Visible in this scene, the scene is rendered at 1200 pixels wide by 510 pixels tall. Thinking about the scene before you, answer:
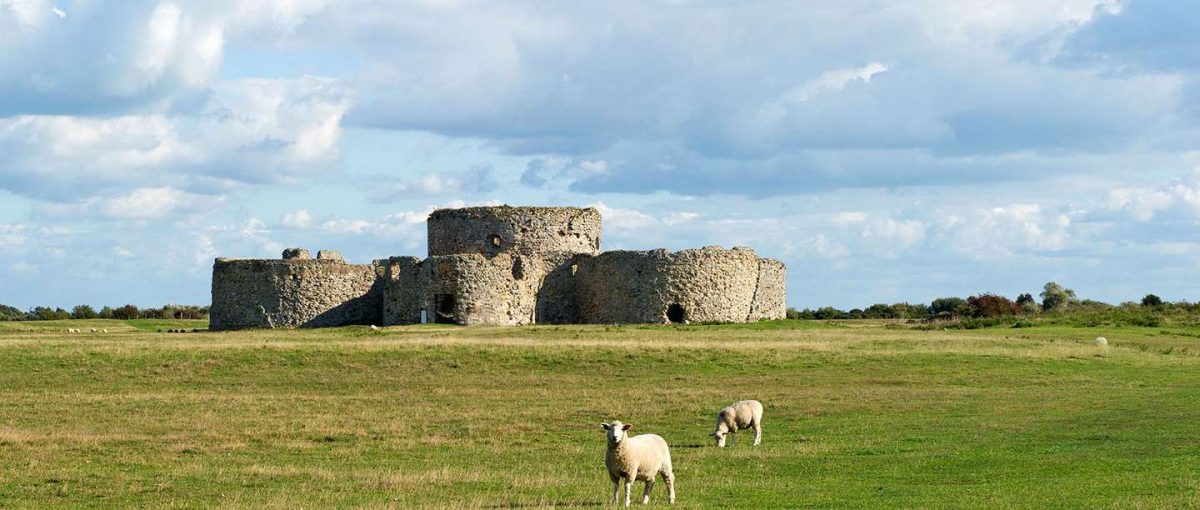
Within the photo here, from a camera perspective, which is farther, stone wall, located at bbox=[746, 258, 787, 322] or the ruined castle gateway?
stone wall, located at bbox=[746, 258, 787, 322]

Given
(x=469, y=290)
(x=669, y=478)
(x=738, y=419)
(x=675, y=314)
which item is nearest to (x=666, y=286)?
(x=675, y=314)

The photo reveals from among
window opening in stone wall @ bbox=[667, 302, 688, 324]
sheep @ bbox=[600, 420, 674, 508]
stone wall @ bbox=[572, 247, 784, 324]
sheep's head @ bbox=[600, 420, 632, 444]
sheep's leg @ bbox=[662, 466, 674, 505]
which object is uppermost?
stone wall @ bbox=[572, 247, 784, 324]

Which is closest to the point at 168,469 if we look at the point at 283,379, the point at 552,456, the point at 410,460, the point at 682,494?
the point at 410,460

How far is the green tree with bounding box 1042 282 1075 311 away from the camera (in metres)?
92.0

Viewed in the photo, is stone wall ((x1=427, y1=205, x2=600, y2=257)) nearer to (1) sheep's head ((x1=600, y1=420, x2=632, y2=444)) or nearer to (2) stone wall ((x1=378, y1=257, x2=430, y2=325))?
(2) stone wall ((x1=378, y1=257, x2=430, y2=325))

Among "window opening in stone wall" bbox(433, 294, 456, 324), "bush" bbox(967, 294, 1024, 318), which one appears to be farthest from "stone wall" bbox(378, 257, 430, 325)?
"bush" bbox(967, 294, 1024, 318)

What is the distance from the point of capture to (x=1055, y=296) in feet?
314

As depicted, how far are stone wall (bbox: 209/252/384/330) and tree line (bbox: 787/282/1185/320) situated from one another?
94.2 ft

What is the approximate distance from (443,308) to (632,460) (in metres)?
39.4

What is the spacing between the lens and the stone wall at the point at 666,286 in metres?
55.6

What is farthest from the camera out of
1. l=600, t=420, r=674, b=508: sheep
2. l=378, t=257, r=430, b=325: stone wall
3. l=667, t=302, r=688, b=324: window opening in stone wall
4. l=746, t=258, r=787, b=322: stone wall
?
l=746, t=258, r=787, b=322: stone wall

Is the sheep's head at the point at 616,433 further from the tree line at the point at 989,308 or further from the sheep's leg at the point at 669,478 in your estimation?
the tree line at the point at 989,308

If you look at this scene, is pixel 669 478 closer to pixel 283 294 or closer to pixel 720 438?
pixel 720 438

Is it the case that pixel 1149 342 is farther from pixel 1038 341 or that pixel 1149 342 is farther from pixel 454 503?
pixel 454 503
